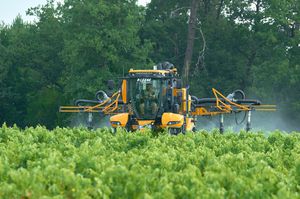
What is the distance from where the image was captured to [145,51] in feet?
190

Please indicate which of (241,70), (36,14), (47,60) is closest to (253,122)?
(241,70)

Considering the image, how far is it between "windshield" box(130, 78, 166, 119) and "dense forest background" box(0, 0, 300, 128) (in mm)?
26513

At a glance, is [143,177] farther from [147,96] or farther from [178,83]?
[178,83]

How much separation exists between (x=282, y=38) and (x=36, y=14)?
22153mm

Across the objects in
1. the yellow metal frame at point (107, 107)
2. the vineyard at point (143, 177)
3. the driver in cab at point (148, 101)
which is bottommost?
the yellow metal frame at point (107, 107)

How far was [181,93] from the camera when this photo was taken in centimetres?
2792

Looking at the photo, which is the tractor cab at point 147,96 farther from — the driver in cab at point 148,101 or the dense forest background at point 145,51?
the dense forest background at point 145,51

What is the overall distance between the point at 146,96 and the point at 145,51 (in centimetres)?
3015

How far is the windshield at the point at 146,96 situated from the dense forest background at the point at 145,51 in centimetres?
2651

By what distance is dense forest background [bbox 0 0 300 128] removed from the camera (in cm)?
5603

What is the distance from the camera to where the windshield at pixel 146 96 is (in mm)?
27766

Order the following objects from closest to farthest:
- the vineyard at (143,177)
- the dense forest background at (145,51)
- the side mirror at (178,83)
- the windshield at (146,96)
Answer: the vineyard at (143,177) → the windshield at (146,96) → the side mirror at (178,83) → the dense forest background at (145,51)

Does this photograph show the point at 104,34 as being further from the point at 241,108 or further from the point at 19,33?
the point at 241,108

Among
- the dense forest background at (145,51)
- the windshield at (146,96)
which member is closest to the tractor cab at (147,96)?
the windshield at (146,96)
